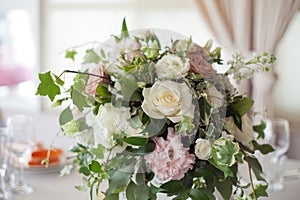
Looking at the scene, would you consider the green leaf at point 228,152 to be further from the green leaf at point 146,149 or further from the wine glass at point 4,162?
the wine glass at point 4,162

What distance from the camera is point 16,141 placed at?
1.57 meters

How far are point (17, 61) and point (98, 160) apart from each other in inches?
107

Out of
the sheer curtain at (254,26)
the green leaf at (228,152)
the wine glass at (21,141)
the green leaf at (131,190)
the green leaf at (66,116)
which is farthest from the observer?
the sheer curtain at (254,26)

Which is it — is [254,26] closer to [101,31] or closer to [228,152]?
[101,31]

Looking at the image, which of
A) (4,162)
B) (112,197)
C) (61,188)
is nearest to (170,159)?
(112,197)

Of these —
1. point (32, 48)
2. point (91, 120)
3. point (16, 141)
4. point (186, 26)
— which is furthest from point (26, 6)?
point (91, 120)

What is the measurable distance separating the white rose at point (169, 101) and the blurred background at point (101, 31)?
1.59 meters

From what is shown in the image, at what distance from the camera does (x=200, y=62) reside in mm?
1004

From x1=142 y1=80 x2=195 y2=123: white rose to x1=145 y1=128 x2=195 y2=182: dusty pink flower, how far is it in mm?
49

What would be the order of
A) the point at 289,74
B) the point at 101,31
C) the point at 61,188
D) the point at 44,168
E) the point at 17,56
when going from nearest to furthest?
the point at 61,188 < the point at 44,168 < the point at 289,74 < the point at 101,31 < the point at 17,56

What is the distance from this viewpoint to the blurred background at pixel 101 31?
2449 mm

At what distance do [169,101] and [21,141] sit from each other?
858mm

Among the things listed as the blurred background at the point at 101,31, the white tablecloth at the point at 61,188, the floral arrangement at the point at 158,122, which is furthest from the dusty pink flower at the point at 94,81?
the blurred background at the point at 101,31

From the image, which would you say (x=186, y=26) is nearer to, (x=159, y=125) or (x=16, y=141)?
(x=16, y=141)
